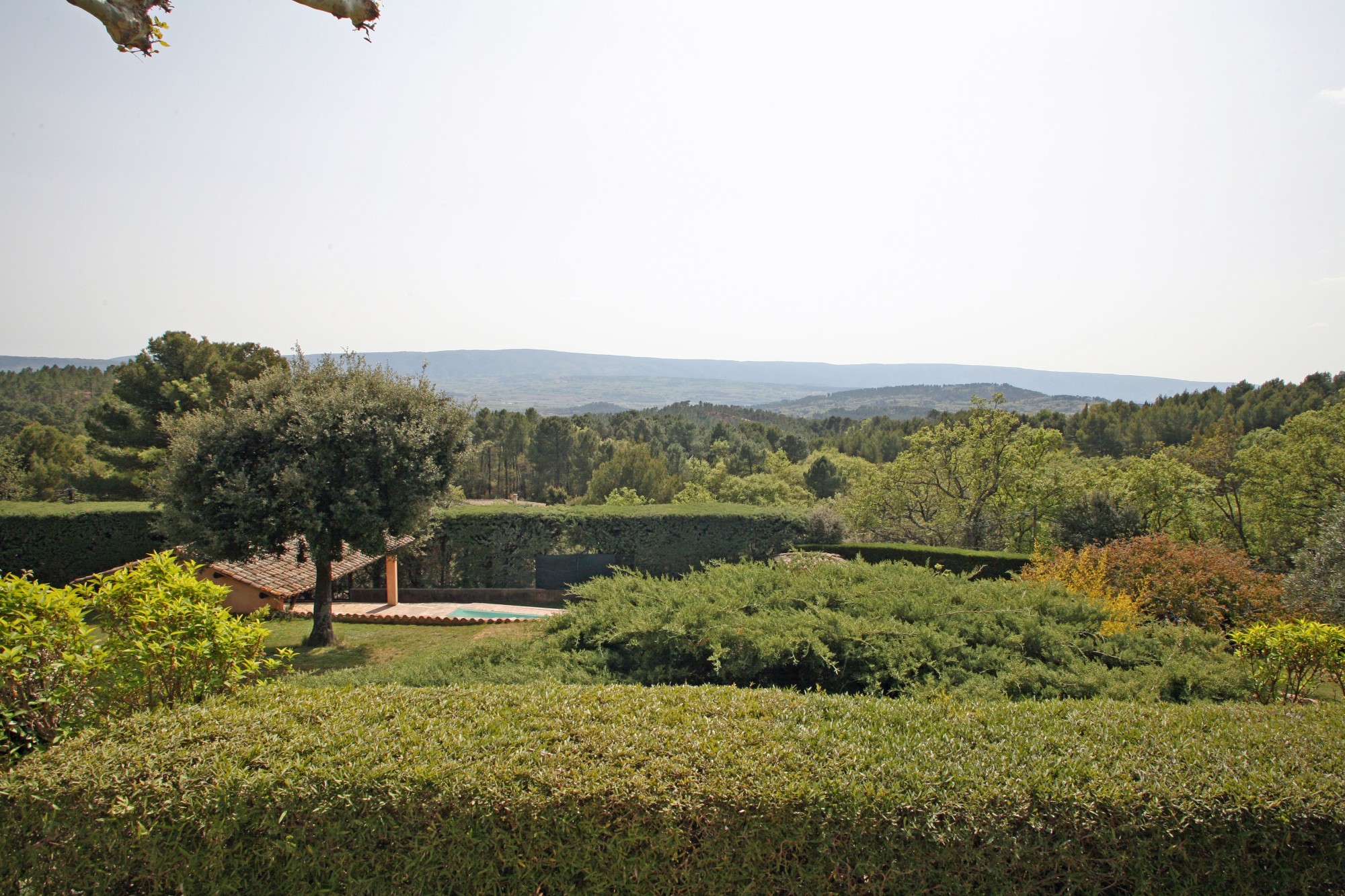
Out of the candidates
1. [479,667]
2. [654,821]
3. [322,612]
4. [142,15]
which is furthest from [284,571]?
[654,821]

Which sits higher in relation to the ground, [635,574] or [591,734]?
[591,734]

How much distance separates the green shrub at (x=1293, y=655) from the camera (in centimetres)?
499

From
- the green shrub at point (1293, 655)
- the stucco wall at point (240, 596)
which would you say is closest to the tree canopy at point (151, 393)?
the stucco wall at point (240, 596)

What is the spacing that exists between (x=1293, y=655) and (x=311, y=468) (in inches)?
476

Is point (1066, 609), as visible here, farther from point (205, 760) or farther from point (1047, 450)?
point (1047, 450)

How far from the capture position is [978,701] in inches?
166

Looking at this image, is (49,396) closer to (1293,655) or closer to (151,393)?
(151,393)

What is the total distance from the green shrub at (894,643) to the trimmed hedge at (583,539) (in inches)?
438

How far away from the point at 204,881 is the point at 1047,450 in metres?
26.1

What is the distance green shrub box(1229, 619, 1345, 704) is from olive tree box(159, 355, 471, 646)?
1078 centimetres

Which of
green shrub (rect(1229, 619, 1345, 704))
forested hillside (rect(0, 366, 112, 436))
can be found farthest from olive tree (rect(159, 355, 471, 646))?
forested hillside (rect(0, 366, 112, 436))

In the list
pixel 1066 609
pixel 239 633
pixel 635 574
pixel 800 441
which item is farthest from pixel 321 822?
pixel 800 441

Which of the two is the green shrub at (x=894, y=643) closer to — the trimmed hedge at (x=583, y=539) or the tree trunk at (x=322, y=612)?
the tree trunk at (x=322, y=612)

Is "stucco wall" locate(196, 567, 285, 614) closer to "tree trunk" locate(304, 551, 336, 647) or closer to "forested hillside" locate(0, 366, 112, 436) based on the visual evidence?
"tree trunk" locate(304, 551, 336, 647)
